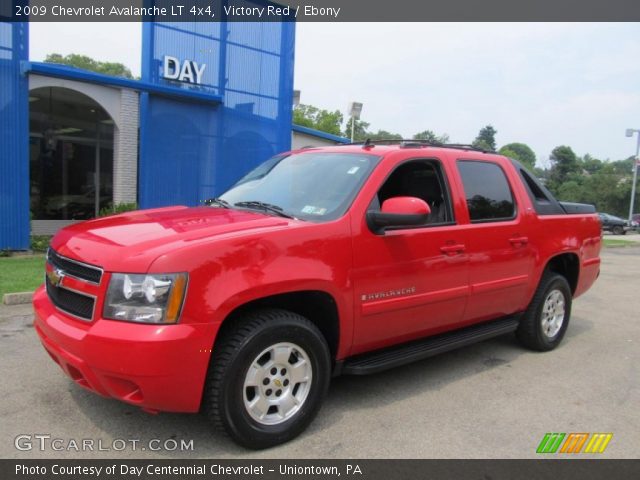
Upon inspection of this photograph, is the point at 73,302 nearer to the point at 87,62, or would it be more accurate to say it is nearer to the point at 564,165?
the point at 87,62

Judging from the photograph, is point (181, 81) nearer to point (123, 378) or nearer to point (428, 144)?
point (428, 144)

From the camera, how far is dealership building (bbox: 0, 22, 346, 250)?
990 cm

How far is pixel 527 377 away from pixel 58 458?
366 centimetres

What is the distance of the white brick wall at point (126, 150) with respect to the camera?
42.1 feet

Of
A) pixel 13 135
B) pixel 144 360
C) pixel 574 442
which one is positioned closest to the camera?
pixel 144 360

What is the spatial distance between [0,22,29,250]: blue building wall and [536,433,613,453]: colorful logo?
988 centimetres

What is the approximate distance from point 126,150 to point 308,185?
10.4 meters

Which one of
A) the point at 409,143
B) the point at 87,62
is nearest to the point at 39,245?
the point at 409,143

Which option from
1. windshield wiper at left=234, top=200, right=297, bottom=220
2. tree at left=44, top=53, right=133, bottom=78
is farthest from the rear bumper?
tree at left=44, top=53, right=133, bottom=78

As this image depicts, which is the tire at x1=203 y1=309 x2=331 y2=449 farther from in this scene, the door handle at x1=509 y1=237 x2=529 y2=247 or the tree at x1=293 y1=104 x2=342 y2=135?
the tree at x1=293 y1=104 x2=342 y2=135

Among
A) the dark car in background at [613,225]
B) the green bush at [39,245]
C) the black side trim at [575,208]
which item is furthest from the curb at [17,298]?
the dark car in background at [613,225]

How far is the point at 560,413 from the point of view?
381cm

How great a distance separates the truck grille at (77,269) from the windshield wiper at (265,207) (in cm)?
124
